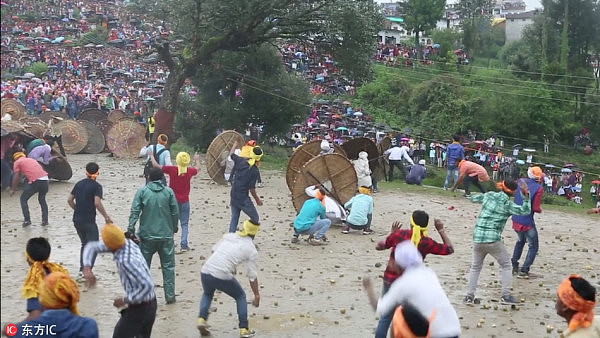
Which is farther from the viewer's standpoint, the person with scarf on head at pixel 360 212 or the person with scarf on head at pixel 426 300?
the person with scarf on head at pixel 360 212

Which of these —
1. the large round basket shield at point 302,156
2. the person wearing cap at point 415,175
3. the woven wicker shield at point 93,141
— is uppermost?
the large round basket shield at point 302,156

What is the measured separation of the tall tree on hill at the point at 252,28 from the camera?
24219 millimetres

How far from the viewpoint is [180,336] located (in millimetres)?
8688

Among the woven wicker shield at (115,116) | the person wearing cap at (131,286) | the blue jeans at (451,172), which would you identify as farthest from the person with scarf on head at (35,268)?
the woven wicker shield at (115,116)

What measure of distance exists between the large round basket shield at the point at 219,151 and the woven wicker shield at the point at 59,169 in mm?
3650

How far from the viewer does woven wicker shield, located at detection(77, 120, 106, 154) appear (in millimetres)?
25703

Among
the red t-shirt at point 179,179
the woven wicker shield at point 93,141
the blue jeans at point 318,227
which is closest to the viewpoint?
the red t-shirt at point 179,179

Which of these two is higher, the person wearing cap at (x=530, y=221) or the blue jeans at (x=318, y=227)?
the person wearing cap at (x=530, y=221)

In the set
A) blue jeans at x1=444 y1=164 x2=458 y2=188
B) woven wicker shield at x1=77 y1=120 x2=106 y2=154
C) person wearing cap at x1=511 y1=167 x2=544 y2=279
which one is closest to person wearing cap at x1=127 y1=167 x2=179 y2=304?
person wearing cap at x1=511 y1=167 x2=544 y2=279

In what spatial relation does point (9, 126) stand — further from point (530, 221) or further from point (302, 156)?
point (302, 156)

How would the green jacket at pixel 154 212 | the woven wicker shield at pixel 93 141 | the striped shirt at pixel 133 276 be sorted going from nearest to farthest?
1. the striped shirt at pixel 133 276
2. the green jacket at pixel 154 212
3. the woven wicker shield at pixel 93 141

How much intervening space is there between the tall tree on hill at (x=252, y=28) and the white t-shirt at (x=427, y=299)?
1895cm

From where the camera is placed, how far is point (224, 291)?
8.30 m

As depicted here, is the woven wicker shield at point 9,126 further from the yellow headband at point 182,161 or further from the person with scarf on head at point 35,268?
the yellow headband at point 182,161
